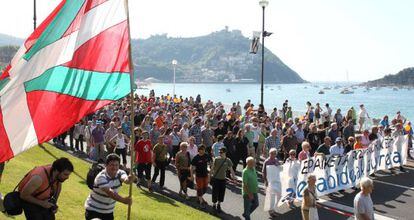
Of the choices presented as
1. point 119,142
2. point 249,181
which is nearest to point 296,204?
point 249,181

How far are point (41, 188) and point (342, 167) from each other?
33.4ft

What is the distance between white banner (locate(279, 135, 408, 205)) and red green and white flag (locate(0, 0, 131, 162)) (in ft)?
22.1

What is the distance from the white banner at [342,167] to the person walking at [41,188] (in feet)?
23.3

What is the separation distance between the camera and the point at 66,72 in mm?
6496

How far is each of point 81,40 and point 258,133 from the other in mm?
12206

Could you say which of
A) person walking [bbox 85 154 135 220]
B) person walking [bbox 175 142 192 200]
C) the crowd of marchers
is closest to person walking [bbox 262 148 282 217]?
the crowd of marchers

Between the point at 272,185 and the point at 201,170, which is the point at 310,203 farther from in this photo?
the point at 201,170

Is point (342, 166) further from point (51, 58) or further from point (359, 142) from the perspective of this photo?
point (51, 58)

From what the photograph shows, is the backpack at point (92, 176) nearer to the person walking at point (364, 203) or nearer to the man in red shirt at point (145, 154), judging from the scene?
the person walking at point (364, 203)

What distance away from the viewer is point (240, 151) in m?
15.5

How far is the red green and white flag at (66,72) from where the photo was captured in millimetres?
6230

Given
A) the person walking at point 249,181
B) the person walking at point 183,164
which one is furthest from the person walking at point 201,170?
the person walking at point 249,181

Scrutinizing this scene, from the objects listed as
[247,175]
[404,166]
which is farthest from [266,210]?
[404,166]

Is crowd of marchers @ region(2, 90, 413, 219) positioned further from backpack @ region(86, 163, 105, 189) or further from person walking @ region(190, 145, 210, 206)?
backpack @ region(86, 163, 105, 189)
